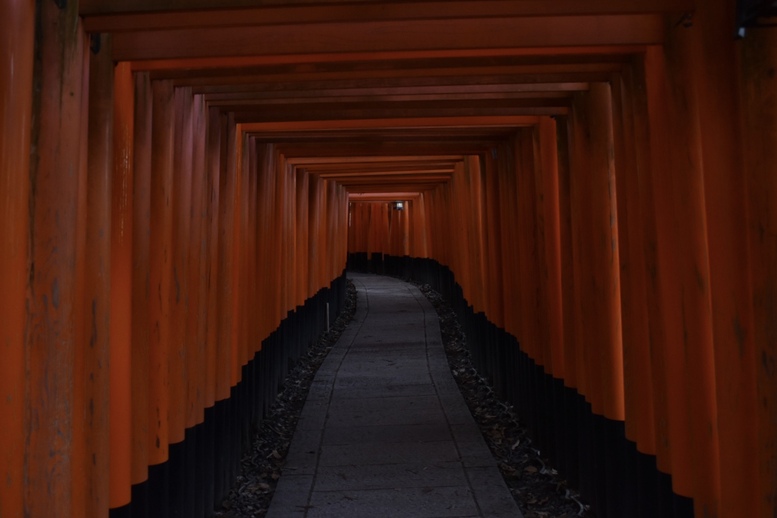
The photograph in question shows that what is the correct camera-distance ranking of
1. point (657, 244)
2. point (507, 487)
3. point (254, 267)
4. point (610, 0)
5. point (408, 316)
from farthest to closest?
point (408, 316), point (254, 267), point (507, 487), point (657, 244), point (610, 0)

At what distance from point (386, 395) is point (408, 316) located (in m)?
6.21

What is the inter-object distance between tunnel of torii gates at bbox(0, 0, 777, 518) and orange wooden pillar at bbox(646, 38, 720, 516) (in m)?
0.01

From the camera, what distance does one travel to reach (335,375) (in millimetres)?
8930

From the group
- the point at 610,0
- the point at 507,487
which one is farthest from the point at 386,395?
the point at 610,0

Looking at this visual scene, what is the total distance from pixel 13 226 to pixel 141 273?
1243 millimetres

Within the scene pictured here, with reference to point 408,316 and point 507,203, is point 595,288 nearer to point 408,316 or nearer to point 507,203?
point 507,203

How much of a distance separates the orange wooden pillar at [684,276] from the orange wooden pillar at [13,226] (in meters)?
2.35

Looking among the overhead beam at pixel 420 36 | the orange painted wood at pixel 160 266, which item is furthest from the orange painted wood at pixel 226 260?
the overhead beam at pixel 420 36

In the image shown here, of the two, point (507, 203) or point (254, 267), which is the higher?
point (507, 203)

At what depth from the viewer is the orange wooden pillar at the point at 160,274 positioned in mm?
3461

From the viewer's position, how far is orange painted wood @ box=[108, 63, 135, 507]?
3035 mm

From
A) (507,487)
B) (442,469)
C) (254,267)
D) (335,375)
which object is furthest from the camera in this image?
(335,375)

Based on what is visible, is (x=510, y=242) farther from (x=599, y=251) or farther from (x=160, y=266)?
(x=160, y=266)

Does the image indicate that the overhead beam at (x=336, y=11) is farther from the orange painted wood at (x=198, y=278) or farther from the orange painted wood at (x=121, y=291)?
the orange painted wood at (x=198, y=278)
